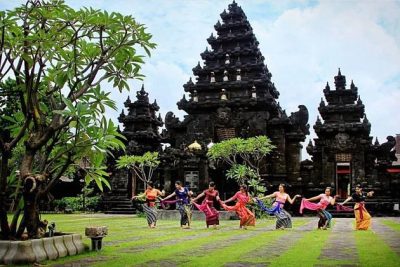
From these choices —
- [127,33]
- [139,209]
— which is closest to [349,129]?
[139,209]

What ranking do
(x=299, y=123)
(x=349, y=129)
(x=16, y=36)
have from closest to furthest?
(x=16, y=36) → (x=349, y=129) → (x=299, y=123)

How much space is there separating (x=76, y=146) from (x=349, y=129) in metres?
29.5

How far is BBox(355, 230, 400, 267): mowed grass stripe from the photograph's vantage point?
31.2 feet

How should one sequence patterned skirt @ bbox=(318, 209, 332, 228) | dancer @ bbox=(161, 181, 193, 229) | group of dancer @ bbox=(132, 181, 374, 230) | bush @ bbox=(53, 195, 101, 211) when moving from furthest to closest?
1. bush @ bbox=(53, 195, 101, 211)
2. dancer @ bbox=(161, 181, 193, 229)
3. patterned skirt @ bbox=(318, 209, 332, 228)
4. group of dancer @ bbox=(132, 181, 374, 230)

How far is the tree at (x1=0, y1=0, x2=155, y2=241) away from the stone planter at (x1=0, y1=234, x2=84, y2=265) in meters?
0.48

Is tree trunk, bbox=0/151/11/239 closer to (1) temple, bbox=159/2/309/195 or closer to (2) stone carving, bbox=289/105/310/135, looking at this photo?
(1) temple, bbox=159/2/309/195

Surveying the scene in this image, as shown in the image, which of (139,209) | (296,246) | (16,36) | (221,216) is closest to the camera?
(16,36)

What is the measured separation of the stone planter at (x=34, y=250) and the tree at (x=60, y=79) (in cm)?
48

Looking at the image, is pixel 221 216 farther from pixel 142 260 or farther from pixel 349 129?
pixel 142 260

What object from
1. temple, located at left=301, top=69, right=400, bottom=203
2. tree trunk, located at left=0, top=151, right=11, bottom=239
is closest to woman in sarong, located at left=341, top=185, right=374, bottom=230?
tree trunk, located at left=0, top=151, right=11, bottom=239

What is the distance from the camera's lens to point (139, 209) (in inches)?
1345

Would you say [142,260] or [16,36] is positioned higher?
[16,36]

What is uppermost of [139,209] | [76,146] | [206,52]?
[206,52]

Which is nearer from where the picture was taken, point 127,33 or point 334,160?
point 127,33
